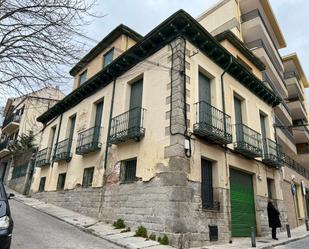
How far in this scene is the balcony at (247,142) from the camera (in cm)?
1079

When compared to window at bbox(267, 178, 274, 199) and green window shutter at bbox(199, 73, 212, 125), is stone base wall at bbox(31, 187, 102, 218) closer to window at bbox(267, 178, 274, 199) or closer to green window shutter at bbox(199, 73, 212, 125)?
green window shutter at bbox(199, 73, 212, 125)

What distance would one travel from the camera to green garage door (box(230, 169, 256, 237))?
10.4m

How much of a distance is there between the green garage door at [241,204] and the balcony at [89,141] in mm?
5890

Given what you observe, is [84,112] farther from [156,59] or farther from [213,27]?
[213,27]

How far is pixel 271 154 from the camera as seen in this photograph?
42.0 feet

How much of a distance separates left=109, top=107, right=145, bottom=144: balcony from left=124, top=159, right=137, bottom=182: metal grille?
2.82 ft

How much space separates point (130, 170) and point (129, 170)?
7 cm

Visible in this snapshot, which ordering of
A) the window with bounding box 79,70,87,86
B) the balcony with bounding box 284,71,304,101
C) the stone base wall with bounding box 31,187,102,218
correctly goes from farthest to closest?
1. the balcony with bounding box 284,71,304,101
2. the window with bounding box 79,70,87,86
3. the stone base wall with bounding box 31,187,102,218

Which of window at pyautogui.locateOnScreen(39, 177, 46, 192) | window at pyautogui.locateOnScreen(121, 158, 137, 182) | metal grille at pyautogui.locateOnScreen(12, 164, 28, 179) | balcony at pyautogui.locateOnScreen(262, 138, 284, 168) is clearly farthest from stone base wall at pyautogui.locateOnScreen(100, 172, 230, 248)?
metal grille at pyautogui.locateOnScreen(12, 164, 28, 179)

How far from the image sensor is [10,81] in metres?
7.11

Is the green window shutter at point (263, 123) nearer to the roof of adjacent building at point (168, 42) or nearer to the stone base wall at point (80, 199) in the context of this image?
the roof of adjacent building at point (168, 42)

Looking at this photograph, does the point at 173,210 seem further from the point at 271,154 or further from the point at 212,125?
the point at 271,154

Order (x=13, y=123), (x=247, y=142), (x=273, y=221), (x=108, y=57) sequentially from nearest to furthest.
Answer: (x=273, y=221) → (x=247, y=142) → (x=108, y=57) → (x=13, y=123)

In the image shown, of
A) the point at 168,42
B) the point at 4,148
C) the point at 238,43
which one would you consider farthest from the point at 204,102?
the point at 4,148
